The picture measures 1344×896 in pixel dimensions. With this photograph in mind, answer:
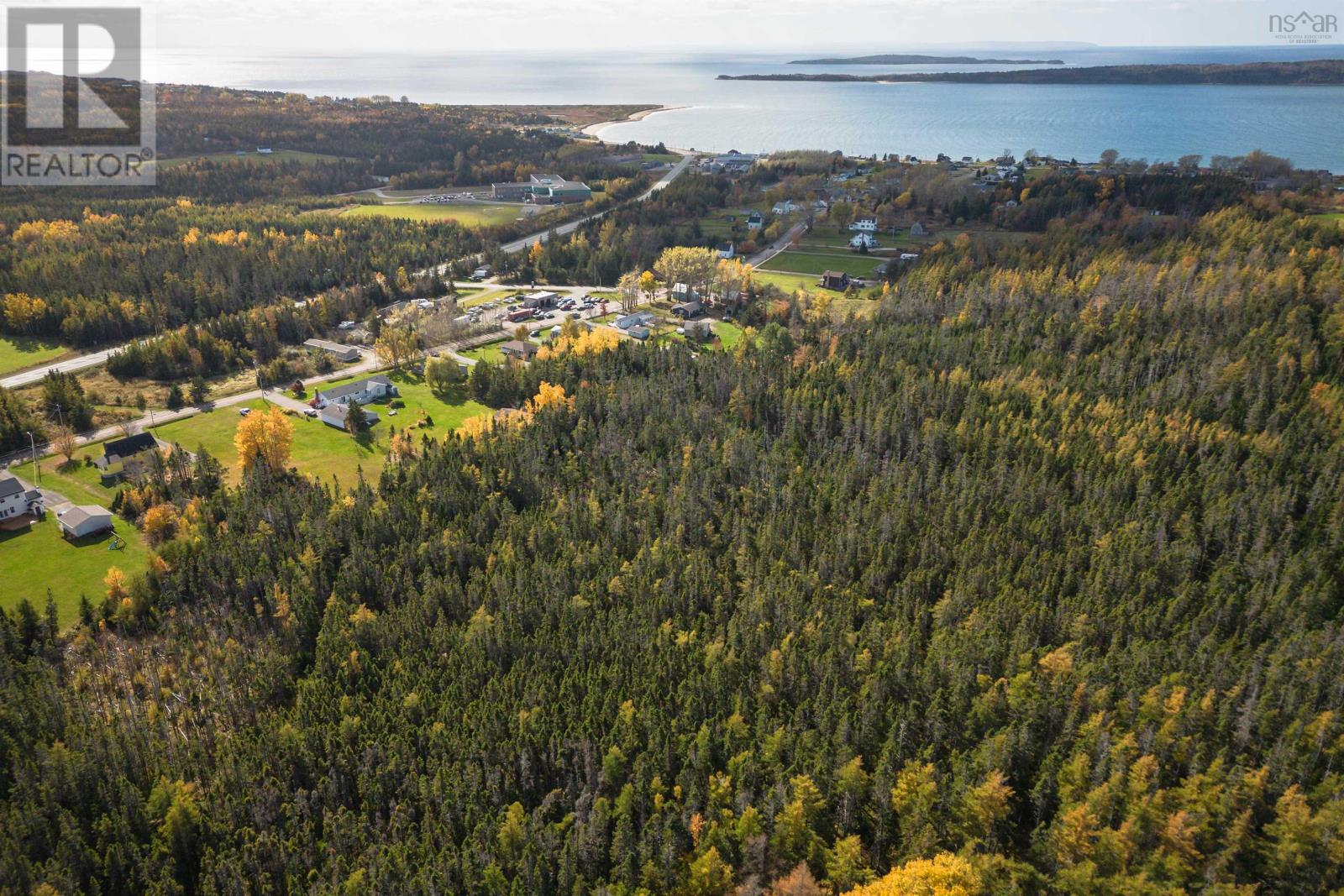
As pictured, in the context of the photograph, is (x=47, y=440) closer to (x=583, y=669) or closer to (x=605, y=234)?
(x=583, y=669)

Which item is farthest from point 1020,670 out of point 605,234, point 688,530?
point 605,234

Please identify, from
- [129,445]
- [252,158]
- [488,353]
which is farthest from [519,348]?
[252,158]

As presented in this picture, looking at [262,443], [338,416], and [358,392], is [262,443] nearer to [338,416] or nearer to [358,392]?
[338,416]

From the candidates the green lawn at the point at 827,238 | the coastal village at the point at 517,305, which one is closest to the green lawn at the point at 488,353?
the coastal village at the point at 517,305

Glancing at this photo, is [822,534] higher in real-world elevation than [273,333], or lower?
lower

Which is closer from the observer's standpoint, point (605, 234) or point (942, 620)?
point (942, 620)

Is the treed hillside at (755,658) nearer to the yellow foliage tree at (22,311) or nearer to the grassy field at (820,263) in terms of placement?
the grassy field at (820,263)

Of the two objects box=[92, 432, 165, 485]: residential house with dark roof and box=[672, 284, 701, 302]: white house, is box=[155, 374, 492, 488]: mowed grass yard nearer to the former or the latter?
box=[92, 432, 165, 485]: residential house with dark roof
